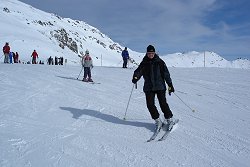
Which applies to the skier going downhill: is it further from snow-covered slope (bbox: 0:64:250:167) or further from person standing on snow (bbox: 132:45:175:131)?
snow-covered slope (bbox: 0:64:250:167)

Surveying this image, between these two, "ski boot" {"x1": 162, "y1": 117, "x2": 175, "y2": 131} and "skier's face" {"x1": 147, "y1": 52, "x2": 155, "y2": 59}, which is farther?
"ski boot" {"x1": 162, "y1": 117, "x2": 175, "y2": 131}

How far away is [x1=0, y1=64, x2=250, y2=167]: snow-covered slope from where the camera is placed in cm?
524

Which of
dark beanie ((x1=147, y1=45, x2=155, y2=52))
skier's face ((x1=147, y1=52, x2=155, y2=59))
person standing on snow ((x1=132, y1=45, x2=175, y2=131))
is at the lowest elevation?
person standing on snow ((x1=132, y1=45, x2=175, y2=131))

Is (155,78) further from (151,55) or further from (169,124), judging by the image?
(169,124)

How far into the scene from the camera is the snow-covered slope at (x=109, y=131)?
524cm

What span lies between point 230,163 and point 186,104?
203 inches

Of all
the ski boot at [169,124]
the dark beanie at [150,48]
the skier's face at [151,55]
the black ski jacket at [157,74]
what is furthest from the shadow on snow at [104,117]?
the dark beanie at [150,48]

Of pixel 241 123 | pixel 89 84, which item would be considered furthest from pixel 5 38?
pixel 241 123

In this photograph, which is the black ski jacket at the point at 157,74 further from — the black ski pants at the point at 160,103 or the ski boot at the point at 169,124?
the ski boot at the point at 169,124

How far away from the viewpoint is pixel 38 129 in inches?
263

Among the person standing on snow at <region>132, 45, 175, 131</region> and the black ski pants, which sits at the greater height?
the person standing on snow at <region>132, 45, 175, 131</region>

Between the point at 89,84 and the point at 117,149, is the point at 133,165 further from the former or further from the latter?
the point at 89,84

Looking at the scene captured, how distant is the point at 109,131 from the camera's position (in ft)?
22.2

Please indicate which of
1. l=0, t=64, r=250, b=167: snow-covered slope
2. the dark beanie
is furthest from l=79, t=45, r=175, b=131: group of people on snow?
l=0, t=64, r=250, b=167: snow-covered slope
